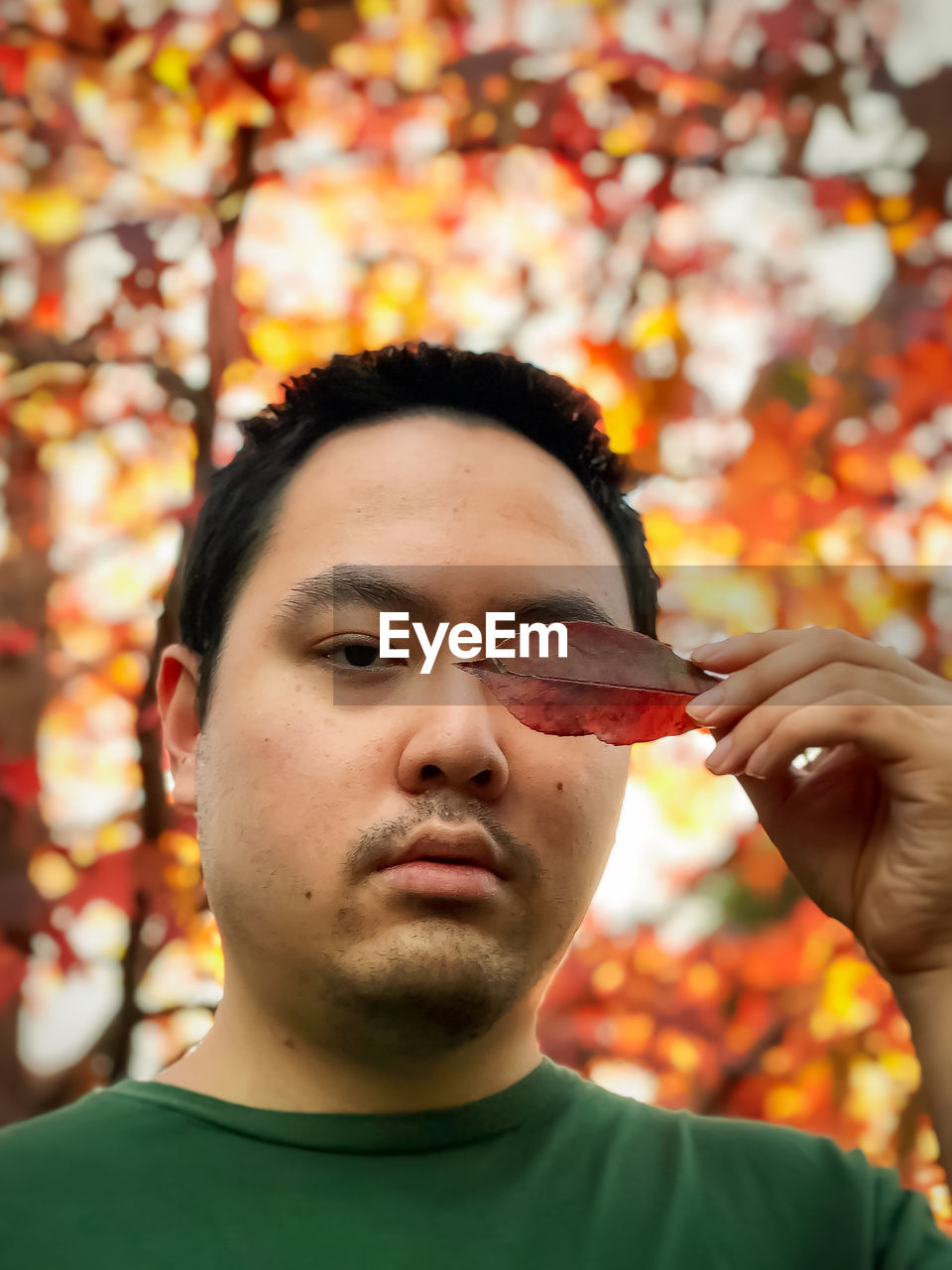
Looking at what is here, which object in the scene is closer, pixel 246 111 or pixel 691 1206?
pixel 691 1206

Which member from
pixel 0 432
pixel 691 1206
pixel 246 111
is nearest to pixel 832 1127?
pixel 691 1206

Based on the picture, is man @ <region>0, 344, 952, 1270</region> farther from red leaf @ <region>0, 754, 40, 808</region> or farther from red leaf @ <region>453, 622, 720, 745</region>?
red leaf @ <region>0, 754, 40, 808</region>

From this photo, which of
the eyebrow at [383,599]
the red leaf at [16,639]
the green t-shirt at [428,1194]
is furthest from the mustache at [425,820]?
the red leaf at [16,639]

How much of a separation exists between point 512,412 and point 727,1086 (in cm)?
267

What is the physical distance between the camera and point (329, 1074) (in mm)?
1472

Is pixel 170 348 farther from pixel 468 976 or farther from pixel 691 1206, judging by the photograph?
pixel 691 1206

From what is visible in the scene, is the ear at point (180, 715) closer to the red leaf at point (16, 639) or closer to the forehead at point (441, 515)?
the forehead at point (441, 515)

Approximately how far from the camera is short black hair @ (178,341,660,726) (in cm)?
172

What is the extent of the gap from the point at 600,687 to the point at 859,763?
0.52m

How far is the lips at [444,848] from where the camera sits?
1299 millimetres

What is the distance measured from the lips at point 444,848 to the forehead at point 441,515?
0.35 metres

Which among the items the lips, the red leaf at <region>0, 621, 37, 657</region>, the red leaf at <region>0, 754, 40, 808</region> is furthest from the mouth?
the red leaf at <region>0, 621, 37, 657</region>

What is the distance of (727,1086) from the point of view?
340cm

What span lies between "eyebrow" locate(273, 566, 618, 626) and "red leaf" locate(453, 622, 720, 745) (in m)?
0.17
